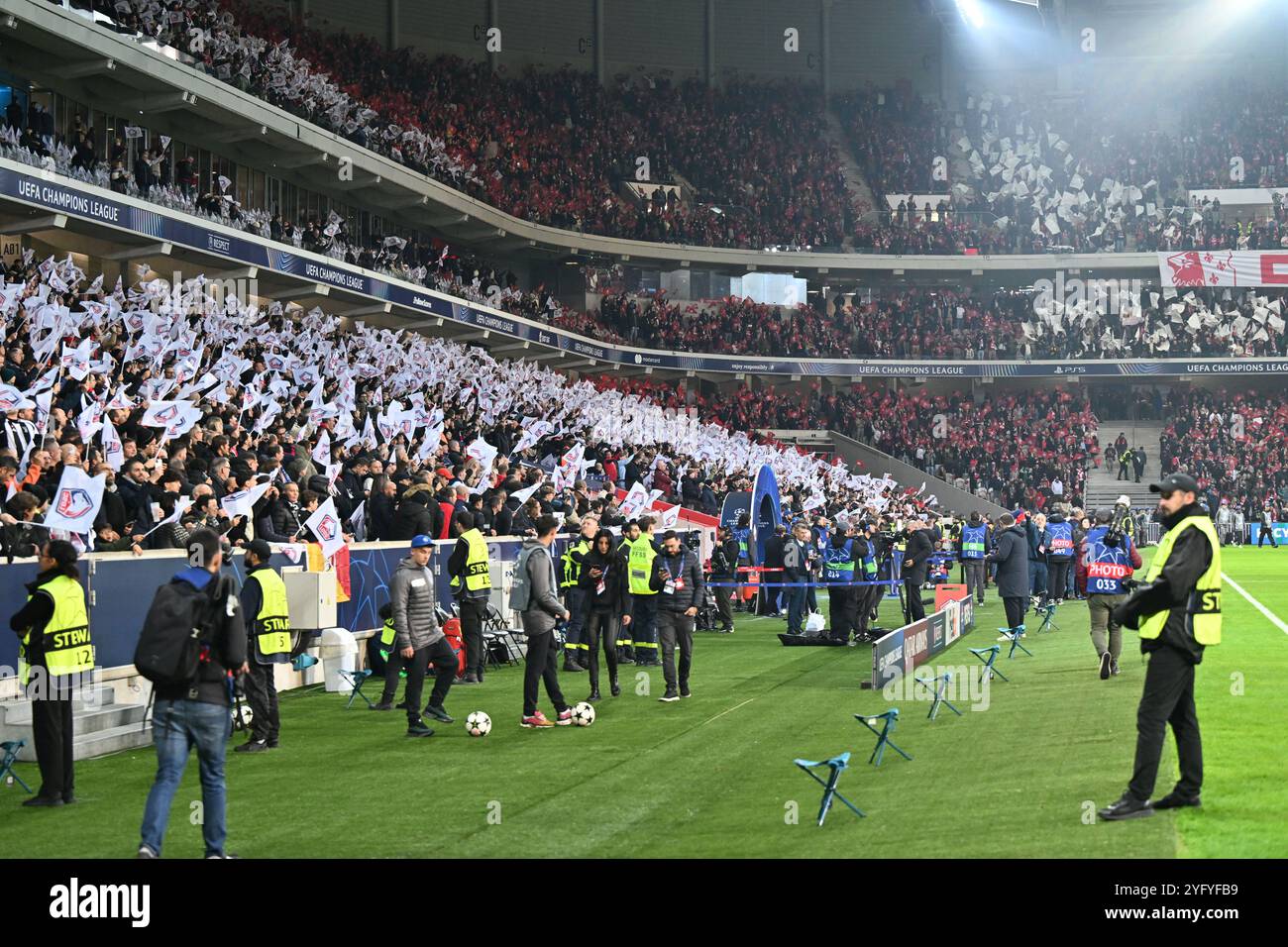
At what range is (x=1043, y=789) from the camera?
10.8 m

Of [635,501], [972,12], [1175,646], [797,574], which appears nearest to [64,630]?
[1175,646]

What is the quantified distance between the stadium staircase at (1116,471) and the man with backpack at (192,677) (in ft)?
180

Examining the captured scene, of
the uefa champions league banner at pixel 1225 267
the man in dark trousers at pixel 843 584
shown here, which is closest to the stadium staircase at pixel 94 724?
the man in dark trousers at pixel 843 584

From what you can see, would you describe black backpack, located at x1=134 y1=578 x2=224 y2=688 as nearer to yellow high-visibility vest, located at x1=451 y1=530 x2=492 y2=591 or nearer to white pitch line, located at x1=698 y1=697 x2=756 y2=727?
white pitch line, located at x1=698 y1=697 x2=756 y2=727

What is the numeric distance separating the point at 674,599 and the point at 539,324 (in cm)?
3619

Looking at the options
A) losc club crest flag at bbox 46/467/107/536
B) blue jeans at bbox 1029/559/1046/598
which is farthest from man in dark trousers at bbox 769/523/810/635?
losc club crest flag at bbox 46/467/107/536

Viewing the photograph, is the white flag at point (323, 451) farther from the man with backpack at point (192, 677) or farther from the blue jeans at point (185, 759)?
the blue jeans at point (185, 759)

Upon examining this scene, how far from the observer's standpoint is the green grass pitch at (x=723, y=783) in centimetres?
950

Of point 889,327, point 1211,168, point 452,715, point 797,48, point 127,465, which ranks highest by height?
point 797,48

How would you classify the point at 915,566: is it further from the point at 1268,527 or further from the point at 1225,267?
the point at 1225,267

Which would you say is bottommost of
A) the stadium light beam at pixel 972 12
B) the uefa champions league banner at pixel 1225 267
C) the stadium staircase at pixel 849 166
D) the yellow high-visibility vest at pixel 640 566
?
the yellow high-visibility vest at pixel 640 566
